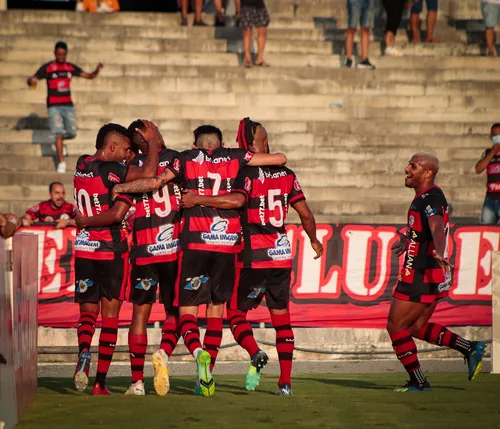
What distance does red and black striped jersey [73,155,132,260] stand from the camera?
33.1 ft

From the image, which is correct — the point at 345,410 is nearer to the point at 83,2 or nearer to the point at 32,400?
the point at 32,400

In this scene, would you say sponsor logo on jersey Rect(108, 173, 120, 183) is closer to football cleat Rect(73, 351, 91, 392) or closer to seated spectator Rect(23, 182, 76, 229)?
football cleat Rect(73, 351, 91, 392)

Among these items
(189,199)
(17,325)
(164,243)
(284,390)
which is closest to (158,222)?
(164,243)

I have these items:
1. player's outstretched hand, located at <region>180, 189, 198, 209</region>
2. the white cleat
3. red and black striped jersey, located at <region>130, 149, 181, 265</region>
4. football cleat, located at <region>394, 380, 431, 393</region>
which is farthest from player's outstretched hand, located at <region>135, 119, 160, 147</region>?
football cleat, located at <region>394, 380, 431, 393</region>

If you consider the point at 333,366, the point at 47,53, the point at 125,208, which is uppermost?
the point at 47,53

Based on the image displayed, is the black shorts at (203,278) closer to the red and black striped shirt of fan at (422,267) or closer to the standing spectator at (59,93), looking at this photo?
the red and black striped shirt of fan at (422,267)

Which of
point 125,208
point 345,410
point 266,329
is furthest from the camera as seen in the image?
point 266,329

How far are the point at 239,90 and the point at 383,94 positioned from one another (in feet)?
8.43

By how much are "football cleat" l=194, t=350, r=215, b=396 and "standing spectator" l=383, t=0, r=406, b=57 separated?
1296cm

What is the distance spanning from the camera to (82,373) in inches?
395

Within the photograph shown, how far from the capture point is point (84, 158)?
1020 cm

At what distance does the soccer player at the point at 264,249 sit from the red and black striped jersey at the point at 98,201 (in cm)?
106

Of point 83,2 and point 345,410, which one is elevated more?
point 83,2

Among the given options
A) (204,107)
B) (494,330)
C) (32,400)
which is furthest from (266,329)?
(204,107)
